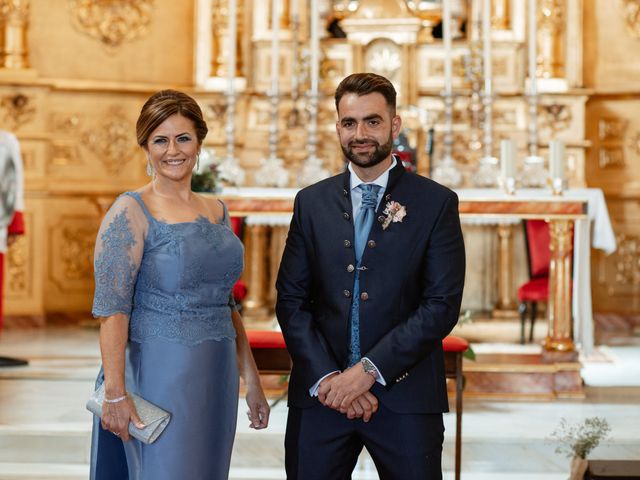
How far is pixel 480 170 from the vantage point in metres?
7.86

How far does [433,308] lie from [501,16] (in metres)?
6.63

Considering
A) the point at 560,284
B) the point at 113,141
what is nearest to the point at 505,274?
the point at 560,284

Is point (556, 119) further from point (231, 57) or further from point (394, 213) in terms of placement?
point (394, 213)

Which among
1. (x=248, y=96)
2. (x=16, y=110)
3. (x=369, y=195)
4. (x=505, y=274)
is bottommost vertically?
(x=505, y=274)

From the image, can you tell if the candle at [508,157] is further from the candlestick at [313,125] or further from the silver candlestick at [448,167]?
the candlestick at [313,125]

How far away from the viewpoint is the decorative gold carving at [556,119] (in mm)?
8789

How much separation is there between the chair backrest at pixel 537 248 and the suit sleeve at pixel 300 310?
4993 millimetres

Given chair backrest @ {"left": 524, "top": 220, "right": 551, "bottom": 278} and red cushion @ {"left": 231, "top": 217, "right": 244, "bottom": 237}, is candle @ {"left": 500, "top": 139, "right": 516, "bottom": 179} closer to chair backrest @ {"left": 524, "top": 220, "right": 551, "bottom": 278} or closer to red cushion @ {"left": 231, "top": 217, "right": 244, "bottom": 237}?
chair backrest @ {"left": 524, "top": 220, "right": 551, "bottom": 278}

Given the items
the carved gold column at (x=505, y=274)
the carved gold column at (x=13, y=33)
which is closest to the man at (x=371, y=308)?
the carved gold column at (x=505, y=274)

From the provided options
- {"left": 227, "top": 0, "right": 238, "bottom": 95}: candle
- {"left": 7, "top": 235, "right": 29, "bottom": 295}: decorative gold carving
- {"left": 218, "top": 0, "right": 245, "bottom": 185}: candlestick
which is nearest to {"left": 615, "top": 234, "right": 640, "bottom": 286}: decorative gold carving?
{"left": 218, "top": 0, "right": 245, "bottom": 185}: candlestick

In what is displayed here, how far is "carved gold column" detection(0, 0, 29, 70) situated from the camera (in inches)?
350

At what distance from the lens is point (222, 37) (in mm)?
9008

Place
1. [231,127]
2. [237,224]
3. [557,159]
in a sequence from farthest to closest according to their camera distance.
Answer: [231,127] < [237,224] < [557,159]

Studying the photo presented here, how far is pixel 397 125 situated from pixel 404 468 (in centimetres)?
87
